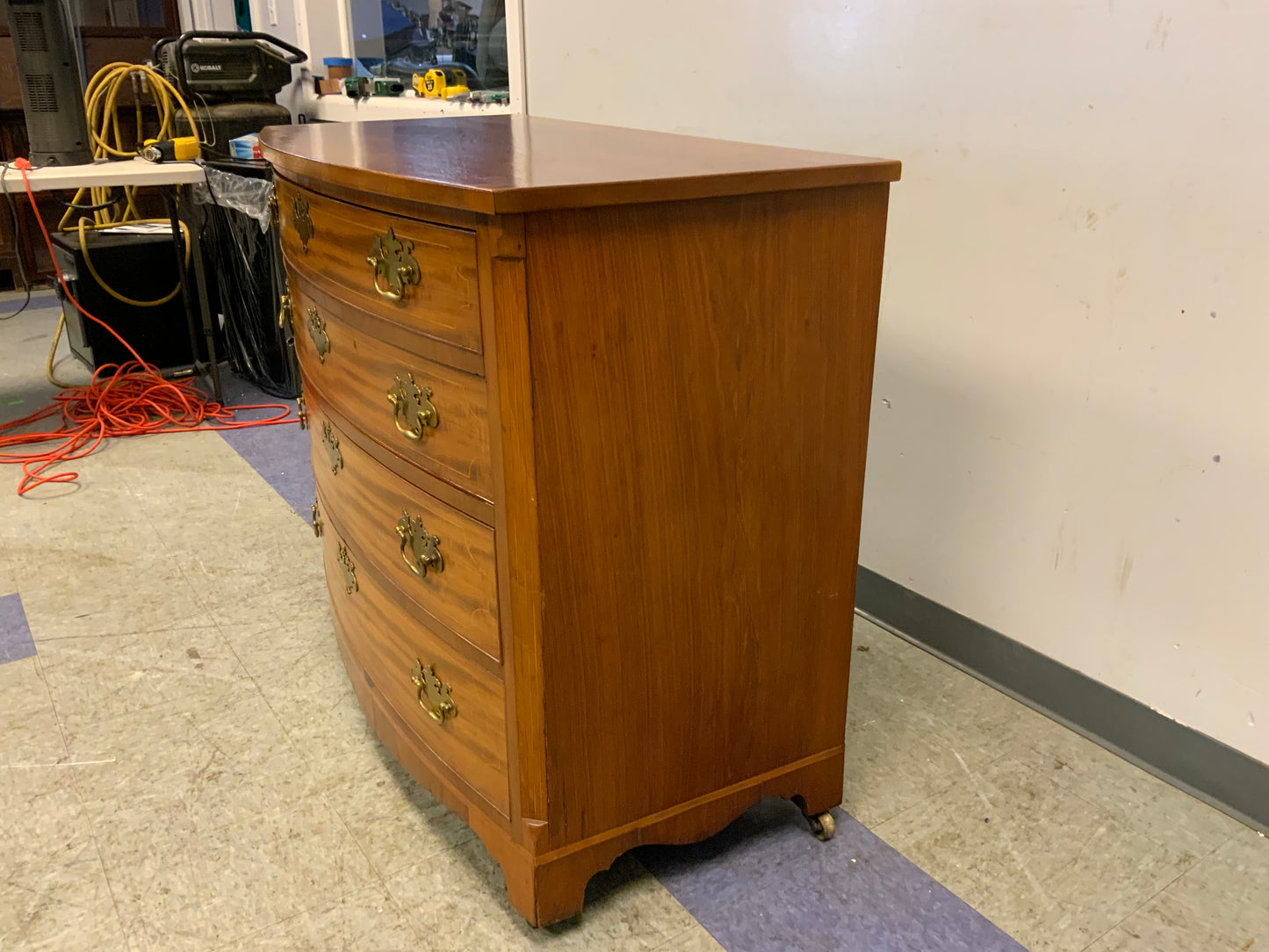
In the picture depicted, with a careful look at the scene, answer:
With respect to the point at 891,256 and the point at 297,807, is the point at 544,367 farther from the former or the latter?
the point at 891,256

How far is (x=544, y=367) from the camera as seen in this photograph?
0.93 metres

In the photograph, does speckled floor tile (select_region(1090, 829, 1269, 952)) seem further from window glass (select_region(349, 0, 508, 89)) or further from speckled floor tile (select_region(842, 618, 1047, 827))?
window glass (select_region(349, 0, 508, 89))

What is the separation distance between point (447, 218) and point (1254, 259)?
96 cm

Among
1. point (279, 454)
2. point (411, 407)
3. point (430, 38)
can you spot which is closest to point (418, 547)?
point (411, 407)

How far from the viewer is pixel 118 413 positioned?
277cm

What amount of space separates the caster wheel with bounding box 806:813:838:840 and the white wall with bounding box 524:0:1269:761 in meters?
0.49

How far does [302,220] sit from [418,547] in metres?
0.46

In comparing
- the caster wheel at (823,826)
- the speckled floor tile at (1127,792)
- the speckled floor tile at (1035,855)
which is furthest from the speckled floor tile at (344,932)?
the speckled floor tile at (1127,792)

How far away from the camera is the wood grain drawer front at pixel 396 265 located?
3.09 ft

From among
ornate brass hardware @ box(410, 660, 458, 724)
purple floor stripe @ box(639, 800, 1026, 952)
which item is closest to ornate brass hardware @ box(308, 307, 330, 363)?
ornate brass hardware @ box(410, 660, 458, 724)

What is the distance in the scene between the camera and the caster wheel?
1.30m

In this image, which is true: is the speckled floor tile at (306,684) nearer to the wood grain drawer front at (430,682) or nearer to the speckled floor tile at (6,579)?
the wood grain drawer front at (430,682)

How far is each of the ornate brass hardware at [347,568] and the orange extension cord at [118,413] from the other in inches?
57.3

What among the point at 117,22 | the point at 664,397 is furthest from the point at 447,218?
the point at 117,22
